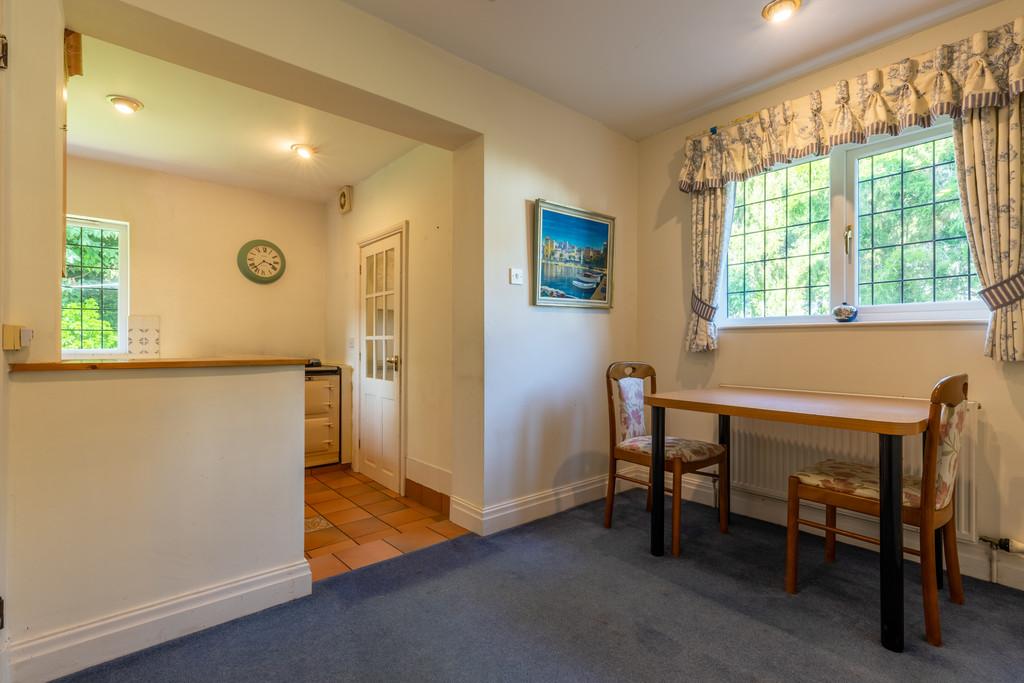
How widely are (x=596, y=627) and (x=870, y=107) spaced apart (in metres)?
2.67

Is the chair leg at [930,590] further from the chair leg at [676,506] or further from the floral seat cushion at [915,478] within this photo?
the chair leg at [676,506]

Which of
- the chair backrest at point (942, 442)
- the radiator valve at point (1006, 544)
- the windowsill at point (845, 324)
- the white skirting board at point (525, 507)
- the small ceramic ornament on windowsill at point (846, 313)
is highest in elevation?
the small ceramic ornament on windowsill at point (846, 313)

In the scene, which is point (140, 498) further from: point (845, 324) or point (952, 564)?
point (845, 324)

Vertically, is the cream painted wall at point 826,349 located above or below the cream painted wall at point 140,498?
above

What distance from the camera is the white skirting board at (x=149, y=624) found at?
149 centimetres

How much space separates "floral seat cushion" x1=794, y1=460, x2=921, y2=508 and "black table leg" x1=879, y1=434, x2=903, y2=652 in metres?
0.14

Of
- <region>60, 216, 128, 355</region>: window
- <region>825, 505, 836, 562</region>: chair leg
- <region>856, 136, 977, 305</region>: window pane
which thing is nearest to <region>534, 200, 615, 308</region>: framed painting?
<region>856, 136, 977, 305</region>: window pane

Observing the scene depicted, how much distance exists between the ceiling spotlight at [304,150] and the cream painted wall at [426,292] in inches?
21.5

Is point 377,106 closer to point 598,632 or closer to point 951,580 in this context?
point 598,632

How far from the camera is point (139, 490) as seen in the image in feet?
5.48

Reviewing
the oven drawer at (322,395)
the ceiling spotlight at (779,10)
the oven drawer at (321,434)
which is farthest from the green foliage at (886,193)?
the oven drawer at (321,434)

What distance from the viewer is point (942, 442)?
167 cm

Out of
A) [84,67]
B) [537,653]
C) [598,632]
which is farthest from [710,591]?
[84,67]

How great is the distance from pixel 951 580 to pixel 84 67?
4.61m
